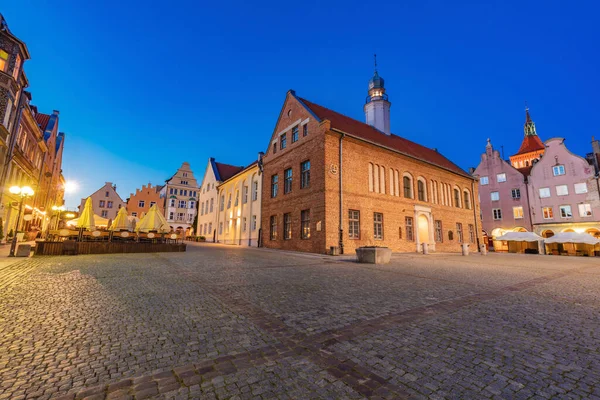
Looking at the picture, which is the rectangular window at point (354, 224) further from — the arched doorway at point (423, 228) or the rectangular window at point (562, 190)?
the rectangular window at point (562, 190)

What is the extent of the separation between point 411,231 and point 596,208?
83.3 feet

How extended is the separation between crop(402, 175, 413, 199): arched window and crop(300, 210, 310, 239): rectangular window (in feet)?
32.0

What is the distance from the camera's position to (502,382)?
246 centimetres

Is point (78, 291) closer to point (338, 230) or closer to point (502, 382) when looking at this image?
point (502, 382)

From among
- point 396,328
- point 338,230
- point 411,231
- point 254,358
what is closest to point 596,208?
point 411,231

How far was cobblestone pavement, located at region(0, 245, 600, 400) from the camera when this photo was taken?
234 centimetres

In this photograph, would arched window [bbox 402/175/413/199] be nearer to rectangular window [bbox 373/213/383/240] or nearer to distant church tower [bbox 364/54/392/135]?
rectangular window [bbox 373/213/383/240]

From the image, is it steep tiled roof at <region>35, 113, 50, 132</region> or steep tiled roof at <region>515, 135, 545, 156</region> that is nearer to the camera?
steep tiled roof at <region>35, 113, 50, 132</region>

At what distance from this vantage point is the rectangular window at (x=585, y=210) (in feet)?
103

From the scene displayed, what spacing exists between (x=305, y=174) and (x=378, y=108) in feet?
45.8

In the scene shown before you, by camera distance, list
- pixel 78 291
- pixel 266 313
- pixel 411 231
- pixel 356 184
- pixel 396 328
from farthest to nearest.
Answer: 1. pixel 411 231
2. pixel 356 184
3. pixel 78 291
4. pixel 266 313
5. pixel 396 328

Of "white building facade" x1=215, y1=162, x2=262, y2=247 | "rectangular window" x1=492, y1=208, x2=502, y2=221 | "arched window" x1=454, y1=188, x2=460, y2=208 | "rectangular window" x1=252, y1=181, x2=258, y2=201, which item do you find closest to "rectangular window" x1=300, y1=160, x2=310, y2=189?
"white building facade" x1=215, y1=162, x2=262, y2=247

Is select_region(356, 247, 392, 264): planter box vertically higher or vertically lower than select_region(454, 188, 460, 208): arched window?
lower

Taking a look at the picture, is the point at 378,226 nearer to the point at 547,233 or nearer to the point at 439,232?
the point at 439,232
